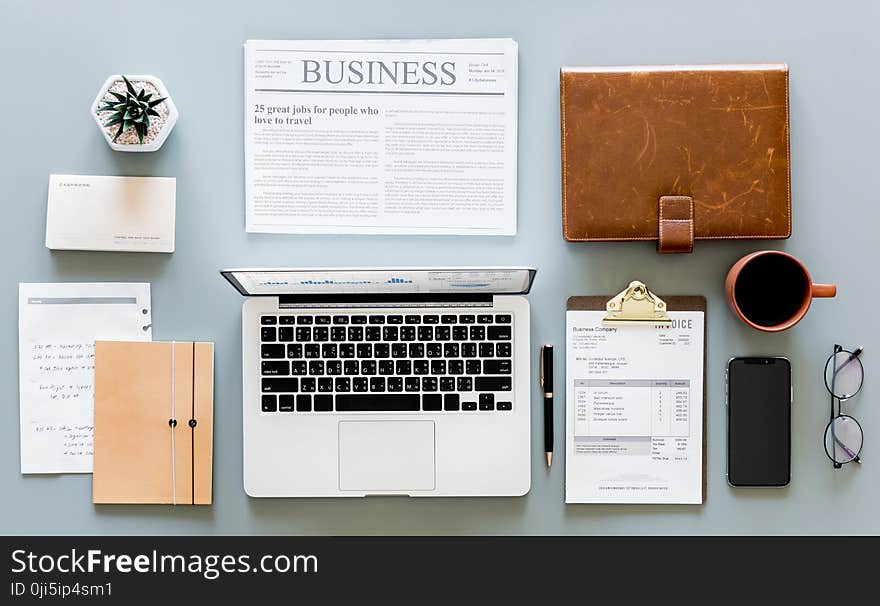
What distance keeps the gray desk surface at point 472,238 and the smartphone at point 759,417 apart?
0.07 feet

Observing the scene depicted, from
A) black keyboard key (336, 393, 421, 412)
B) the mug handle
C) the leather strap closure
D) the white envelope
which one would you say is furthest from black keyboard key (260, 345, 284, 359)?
the mug handle

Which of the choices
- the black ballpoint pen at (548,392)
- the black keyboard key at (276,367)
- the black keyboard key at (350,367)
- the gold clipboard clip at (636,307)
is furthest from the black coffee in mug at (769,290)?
the black keyboard key at (276,367)

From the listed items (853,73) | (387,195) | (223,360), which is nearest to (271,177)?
(387,195)

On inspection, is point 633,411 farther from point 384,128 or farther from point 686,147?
point 384,128

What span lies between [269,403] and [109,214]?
14.9 inches

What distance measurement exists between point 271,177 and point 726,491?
0.85 metres

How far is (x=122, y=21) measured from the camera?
2.94 ft

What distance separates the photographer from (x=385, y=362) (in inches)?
34.0

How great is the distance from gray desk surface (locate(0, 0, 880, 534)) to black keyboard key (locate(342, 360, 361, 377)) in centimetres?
16

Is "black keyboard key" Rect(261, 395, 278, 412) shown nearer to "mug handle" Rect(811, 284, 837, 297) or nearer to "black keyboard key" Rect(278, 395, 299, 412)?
"black keyboard key" Rect(278, 395, 299, 412)

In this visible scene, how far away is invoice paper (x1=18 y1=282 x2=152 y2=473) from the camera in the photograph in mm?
891
